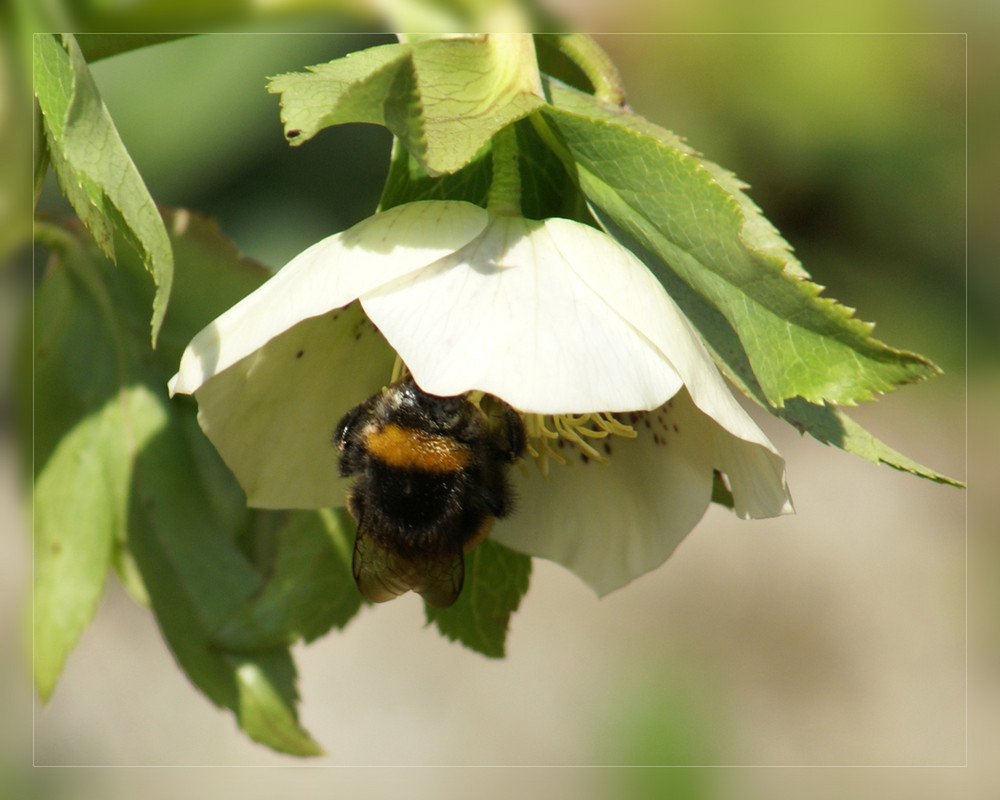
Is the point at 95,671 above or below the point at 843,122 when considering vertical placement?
below

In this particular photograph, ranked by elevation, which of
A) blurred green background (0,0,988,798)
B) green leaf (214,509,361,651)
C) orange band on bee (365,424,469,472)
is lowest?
blurred green background (0,0,988,798)

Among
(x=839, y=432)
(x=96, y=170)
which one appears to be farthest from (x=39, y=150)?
(x=839, y=432)

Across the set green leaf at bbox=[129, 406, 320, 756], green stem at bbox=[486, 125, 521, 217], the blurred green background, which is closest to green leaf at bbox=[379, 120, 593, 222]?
green stem at bbox=[486, 125, 521, 217]

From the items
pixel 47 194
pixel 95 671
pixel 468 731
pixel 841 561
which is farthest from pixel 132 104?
pixel 841 561

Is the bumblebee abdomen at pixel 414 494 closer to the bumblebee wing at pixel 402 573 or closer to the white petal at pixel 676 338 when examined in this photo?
the bumblebee wing at pixel 402 573

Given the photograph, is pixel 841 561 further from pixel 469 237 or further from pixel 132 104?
pixel 469 237

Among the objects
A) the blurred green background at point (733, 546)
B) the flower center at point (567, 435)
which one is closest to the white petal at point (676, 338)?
the flower center at point (567, 435)

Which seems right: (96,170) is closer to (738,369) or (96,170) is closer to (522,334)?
(522,334)

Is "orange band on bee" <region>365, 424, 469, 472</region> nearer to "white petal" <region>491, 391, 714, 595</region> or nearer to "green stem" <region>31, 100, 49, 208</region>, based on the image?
"white petal" <region>491, 391, 714, 595</region>
